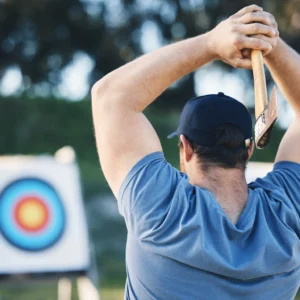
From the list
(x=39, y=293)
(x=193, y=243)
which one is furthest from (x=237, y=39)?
(x=39, y=293)

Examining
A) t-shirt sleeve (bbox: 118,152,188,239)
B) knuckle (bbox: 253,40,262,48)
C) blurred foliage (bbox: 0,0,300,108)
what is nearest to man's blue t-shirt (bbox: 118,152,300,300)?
t-shirt sleeve (bbox: 118,152,188,239)

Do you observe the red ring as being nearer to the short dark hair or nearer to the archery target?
the archery target

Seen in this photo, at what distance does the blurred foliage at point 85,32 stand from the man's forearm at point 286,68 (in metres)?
14.8

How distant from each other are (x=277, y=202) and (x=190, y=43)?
1.33ft

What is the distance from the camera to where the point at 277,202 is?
168 centimetres

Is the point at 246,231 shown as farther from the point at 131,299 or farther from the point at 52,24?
the point at 52,24

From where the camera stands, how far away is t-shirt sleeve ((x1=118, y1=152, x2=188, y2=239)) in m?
1.59

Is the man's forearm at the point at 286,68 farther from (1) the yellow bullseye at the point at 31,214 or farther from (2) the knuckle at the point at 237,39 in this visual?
(1) the yellow bullseye at the point at 31,214

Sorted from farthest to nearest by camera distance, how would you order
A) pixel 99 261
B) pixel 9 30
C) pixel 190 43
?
pixel 9 30, pixel 99 261, pixel 190 43

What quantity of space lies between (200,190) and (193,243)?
12 cm

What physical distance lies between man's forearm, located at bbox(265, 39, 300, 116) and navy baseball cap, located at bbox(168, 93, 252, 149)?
8.6 inches

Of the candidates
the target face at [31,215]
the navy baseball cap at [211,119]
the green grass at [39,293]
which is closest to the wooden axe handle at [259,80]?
the navy baseball cap at [211,119]

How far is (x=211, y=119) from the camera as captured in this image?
5.51 ft

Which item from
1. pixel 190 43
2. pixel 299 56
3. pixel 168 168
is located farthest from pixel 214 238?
pixel 299 56
